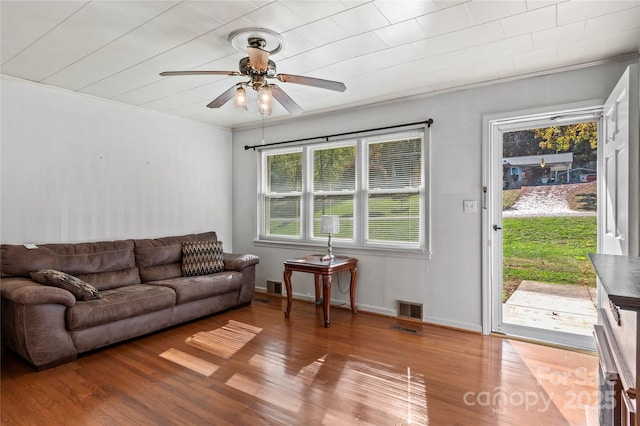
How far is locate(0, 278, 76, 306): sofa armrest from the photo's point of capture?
263cm

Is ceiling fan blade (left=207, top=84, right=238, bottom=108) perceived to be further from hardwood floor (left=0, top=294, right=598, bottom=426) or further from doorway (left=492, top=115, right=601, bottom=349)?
doorway (left=492, top=115, right=601, bottom=349)

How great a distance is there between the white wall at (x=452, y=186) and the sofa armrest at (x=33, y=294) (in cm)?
287

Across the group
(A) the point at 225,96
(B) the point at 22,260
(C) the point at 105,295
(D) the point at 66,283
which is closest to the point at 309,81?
(A) the point at 225,96

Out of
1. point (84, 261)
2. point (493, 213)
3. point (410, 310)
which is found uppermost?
point (493, 213)

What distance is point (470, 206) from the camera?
3.61m

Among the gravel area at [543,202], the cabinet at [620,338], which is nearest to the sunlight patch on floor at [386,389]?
the cabinet at [620,338]

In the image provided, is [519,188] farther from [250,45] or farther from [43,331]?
[43,331]

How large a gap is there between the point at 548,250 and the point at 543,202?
1.54 ft

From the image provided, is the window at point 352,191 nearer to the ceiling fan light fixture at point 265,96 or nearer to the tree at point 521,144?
the tree at point 521,144

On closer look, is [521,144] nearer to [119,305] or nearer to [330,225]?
[330,225]

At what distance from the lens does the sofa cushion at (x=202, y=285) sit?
373 cm

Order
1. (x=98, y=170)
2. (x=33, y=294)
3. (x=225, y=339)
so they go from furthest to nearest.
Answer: (x=98, y=170)
(x=225, y=339)
(x=33, y=294)

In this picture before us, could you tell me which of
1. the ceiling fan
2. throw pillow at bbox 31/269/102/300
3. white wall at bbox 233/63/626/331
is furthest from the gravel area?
throw pillow at bbox 31/269/102/300

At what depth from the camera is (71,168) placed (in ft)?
12.4
